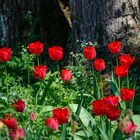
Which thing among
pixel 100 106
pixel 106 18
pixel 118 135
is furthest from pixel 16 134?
pixel 106 18

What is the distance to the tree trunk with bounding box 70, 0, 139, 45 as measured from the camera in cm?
553

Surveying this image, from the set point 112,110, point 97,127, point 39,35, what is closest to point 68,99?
point 97,127

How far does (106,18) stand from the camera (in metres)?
5.59

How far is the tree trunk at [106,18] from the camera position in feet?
18.1

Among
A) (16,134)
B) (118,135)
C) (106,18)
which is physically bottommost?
(118,135)

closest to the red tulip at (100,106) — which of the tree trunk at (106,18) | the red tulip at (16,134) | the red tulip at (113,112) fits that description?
the red tulip at (113,112)

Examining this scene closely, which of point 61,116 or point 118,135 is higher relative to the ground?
point 61,116

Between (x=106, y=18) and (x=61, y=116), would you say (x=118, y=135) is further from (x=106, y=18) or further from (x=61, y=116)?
(x=106, y=18)

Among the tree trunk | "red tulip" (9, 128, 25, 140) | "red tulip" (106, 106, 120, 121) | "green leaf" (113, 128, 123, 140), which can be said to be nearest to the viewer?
"red tulip" (9, 128, 25, 140)

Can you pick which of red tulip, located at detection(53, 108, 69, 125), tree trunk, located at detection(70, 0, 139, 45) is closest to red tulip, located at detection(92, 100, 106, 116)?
red tulip, located at detection(53, 108, 69, 125)

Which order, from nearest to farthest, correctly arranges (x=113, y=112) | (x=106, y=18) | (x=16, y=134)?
1. (x=16, y=134)
2. (x=113, y=112)
3. (x=106, y=18)

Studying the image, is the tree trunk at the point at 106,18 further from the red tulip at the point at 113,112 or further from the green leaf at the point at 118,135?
the red tulip at the point at 113,112

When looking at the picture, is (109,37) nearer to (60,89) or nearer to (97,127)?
(60,89)

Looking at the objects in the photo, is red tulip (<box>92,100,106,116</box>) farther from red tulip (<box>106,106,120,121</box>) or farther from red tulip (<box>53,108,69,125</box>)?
red tulip (<box>53,108,69,125</box>)
